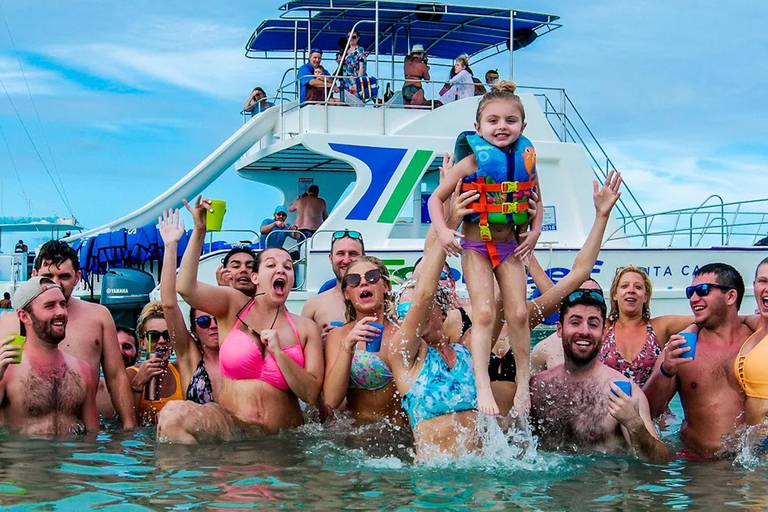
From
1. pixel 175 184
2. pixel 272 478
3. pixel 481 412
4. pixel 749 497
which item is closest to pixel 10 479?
pixel 272 478

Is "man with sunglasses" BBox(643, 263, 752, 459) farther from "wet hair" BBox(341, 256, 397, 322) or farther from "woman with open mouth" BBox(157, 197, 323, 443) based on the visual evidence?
"woman with open mouth" BBox(157, 197, 323, 443)

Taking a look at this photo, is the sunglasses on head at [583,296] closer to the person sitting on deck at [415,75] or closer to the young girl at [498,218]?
the young girl at [498,218]

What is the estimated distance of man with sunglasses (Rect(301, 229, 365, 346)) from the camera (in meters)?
6.73

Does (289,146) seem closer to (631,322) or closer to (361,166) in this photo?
(361,166)

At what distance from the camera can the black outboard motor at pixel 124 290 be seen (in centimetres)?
1252

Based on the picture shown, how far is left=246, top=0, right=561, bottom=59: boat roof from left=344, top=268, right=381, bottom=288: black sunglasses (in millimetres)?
8962

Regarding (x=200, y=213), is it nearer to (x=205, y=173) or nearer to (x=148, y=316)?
(x=148, y=316)

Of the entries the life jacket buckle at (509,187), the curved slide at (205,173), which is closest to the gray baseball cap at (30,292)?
the life jacket buckle at (509,187)

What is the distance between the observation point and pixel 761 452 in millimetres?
5320

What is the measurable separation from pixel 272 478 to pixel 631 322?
9.36 feet

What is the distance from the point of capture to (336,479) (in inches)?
194

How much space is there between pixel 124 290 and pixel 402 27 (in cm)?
669

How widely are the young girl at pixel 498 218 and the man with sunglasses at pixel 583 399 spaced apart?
346mm

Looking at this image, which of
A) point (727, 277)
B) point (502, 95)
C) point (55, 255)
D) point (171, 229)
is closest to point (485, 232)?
point (502, 95)
